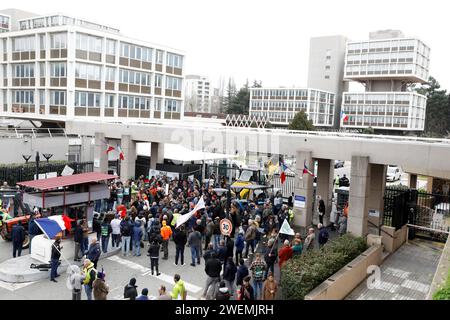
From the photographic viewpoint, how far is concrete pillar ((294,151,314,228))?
2025 centimetres

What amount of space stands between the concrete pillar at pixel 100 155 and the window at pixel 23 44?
56.1 ft

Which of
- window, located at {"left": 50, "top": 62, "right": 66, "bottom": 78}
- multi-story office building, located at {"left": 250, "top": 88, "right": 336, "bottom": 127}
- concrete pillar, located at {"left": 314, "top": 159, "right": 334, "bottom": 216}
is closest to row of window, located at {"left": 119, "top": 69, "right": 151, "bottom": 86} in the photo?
window, located at {"left": 50, "top": 62, "right": 66, "bottom": 78}

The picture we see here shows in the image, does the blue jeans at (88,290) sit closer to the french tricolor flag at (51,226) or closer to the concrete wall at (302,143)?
the french tricolor flag at (51,226)

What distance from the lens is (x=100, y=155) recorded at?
29.3 meters

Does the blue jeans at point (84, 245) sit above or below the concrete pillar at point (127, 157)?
below

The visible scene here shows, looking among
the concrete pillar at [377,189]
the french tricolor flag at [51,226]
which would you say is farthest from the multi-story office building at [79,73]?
the concrete pillar at [377,189]

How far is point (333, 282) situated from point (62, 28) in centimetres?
3429

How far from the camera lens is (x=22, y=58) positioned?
41.7 meters

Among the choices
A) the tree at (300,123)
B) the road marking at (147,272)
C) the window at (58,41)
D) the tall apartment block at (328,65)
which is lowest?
the road marking at (147,272)

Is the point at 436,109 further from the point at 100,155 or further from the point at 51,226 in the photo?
the point at 51,226

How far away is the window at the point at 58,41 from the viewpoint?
37.8 metres
